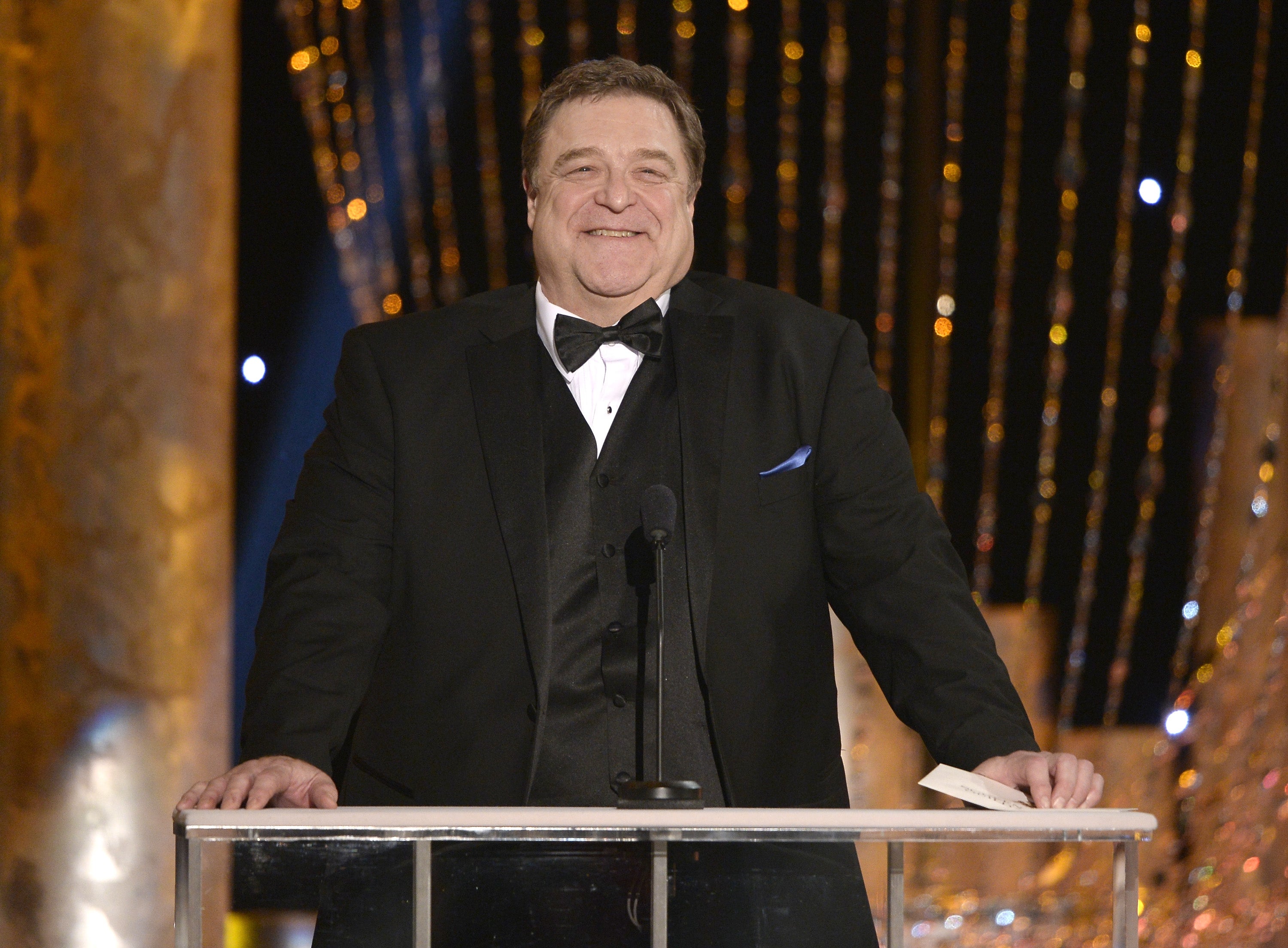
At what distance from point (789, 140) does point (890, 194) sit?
1.08ft

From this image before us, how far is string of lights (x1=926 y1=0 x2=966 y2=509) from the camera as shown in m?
4.23

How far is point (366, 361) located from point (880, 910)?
96 cm

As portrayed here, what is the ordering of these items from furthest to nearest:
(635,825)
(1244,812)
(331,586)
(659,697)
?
1. (1244,812)
2. (331,586)
3. (659,697)
4. (635,825)

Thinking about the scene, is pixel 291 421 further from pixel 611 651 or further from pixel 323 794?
pixel 323 794

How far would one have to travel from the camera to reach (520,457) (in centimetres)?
178

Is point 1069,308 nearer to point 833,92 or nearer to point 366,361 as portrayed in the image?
point 833,92

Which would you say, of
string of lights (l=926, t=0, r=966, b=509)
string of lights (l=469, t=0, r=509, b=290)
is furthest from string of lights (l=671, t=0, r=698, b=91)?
string of lights (l=926, t=0, r=966, b=509)

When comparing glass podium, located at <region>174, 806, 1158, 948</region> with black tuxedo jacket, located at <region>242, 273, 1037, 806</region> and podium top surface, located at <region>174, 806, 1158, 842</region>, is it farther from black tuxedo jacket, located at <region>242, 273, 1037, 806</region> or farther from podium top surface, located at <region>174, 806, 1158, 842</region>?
black tuxedo jacket, located at <region>242, 273, 1037, 806</region>

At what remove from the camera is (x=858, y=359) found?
6.25 feet

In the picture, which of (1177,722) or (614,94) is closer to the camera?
(614,94)

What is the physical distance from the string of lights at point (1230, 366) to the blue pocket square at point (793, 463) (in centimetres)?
268

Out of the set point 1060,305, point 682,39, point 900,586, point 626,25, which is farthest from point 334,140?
point 900,586

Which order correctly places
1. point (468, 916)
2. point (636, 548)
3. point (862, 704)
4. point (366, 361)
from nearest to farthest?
1. point (468, 916)
2. point (636, 548)
3. point (366, 361)
4. point (862, 704)

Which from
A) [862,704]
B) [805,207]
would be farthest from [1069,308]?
[862,704]
